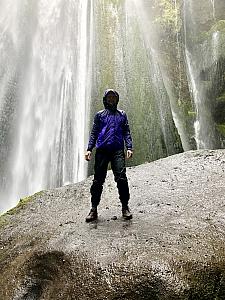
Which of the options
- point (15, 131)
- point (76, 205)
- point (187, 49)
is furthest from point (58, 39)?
point (76, 205)

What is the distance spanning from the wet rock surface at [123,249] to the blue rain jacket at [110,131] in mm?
1161

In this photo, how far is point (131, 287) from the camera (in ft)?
13.6

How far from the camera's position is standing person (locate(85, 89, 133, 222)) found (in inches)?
230

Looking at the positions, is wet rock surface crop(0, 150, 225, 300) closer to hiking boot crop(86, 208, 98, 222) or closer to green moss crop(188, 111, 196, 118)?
hiking boot crop(86, 208, 98, 222)

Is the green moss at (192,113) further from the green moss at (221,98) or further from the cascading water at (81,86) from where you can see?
the green moss at (221,98)

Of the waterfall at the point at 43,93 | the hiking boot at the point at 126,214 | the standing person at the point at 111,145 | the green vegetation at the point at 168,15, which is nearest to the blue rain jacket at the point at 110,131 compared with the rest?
the standing person at the point at 111,145

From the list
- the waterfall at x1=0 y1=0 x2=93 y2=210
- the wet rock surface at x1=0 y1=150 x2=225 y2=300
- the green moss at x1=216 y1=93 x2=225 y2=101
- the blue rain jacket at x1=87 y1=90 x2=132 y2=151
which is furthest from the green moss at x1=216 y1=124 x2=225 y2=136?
the blue rain jacket at x1=87 y1=90 x2=132 y2=151

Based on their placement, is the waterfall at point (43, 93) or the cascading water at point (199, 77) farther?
the cascading water at point (199, 77)

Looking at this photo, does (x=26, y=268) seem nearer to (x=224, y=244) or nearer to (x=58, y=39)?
(x=224, y=244)

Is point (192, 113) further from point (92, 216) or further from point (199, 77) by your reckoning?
point (92, 216)

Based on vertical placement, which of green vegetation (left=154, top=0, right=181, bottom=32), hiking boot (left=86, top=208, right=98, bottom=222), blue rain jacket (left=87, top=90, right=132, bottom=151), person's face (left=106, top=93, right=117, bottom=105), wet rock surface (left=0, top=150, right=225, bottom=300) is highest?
green vegetation (left=154, top=0, right=181, bottom=32)

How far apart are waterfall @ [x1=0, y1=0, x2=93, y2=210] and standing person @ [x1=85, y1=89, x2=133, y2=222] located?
637cm

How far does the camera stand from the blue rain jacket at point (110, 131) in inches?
230

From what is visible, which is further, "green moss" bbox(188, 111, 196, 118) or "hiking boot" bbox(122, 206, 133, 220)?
"green moss" bbox(188, 111, 196, 118)
